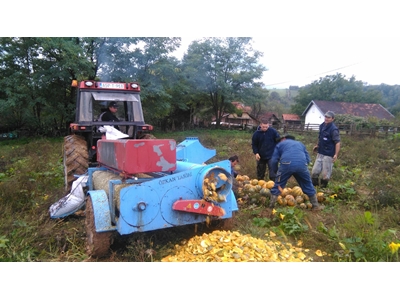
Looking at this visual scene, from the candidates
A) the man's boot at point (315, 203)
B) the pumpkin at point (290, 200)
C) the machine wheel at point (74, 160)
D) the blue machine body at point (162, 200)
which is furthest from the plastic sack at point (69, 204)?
the man's boot at point (315, 203)

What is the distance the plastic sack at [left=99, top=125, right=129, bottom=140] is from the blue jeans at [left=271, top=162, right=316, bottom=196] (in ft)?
8.74

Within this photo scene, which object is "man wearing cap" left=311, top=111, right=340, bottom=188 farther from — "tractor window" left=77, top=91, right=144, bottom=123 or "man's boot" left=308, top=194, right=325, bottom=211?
"tractor window" left=77, top=91, right=144, bottom=123

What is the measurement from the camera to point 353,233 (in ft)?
11.6

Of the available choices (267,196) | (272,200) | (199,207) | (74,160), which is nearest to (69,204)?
(74,160)

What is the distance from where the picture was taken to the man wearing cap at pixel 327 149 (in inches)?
235

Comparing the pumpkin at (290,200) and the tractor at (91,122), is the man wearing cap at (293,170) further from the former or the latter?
the tractor at (91,122)

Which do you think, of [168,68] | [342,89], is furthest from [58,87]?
Result: [342,89]

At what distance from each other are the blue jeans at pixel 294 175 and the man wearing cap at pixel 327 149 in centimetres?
136

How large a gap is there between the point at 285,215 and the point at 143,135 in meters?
3.26

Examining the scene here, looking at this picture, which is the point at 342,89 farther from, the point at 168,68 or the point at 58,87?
the point at 58,87

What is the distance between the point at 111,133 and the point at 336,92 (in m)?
54.5

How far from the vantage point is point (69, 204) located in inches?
174

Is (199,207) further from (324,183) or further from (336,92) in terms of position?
(336,92)

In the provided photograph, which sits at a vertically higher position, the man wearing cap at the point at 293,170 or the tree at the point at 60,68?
the tree at the point at 60,68
